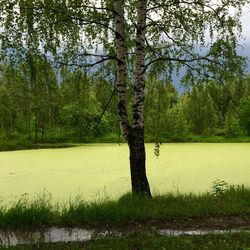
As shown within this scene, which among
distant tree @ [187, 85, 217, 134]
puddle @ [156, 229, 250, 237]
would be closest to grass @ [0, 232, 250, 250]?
puddle @ [156, 229, 250, 237]

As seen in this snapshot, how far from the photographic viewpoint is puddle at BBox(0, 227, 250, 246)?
13.0 ft

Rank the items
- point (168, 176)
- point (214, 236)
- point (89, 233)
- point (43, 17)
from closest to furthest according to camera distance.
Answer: point (214, 236)
point (89, 233)
point (43, 17)
point (168, 176)

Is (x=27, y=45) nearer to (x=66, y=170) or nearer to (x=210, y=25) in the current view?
(x=210, y=25)

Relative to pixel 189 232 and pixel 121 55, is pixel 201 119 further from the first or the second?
pixel 189 232

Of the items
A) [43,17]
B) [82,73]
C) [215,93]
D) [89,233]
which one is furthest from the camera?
[215,93]

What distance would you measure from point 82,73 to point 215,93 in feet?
7.26

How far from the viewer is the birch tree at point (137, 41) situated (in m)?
5.23

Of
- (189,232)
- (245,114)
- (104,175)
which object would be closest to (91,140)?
(245,114)

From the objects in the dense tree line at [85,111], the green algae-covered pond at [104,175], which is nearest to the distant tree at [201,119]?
the dense tree line at [85,111]

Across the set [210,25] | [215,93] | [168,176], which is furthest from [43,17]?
[168,176]

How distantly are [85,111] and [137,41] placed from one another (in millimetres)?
4318

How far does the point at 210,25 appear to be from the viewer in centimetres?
562

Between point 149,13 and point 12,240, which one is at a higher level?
point 149,13

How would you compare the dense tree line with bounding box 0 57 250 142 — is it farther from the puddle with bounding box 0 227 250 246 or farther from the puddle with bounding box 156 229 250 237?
the puddle with bounding box 156 229 250 237
